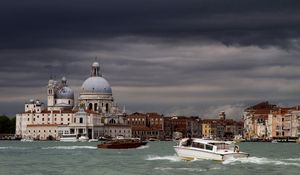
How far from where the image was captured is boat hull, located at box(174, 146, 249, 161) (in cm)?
Result: 3703

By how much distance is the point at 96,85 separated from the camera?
151500 mm

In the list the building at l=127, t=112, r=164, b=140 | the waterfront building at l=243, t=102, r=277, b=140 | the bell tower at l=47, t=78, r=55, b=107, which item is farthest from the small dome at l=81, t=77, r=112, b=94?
the waterfront building at l=243, t=102, r=277, b=140

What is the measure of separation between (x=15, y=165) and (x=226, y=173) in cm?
1216

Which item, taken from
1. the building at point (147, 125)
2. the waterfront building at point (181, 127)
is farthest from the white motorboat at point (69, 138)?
the waterfront building at point (181, 127)

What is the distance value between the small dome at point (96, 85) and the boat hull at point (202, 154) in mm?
111223

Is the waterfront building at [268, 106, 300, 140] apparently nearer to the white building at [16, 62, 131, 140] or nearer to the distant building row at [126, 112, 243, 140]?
the distant building row at [126, 112, 243, 140]

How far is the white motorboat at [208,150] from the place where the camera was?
37278mm

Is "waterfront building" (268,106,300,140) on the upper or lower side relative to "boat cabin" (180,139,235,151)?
upper

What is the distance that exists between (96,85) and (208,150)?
114 meters

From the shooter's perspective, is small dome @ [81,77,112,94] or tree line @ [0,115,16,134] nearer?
small dome @ [81,77,112,94]

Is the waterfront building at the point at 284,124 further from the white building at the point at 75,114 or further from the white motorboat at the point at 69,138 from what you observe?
the white motorboat at the point at 69,138

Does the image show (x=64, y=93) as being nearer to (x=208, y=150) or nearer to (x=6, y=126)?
(x=6, y=126)

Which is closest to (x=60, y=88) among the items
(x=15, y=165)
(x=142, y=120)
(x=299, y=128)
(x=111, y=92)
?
(x=111, y=92)

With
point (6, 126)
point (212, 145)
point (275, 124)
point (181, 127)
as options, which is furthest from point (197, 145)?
point (181, 127)
